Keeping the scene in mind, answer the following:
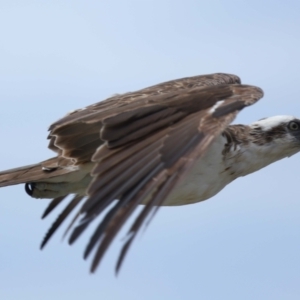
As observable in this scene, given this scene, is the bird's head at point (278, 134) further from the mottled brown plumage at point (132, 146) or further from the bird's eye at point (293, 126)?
the mottled brown plumage at point (132, 146)

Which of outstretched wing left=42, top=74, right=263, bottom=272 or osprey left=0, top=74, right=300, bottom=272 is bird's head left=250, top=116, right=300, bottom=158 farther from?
outstretched wing left=42, top=74, right=263, bottom=272

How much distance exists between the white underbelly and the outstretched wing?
84cm

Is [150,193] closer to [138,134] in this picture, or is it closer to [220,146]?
[138,134]

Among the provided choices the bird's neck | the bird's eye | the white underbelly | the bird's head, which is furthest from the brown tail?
the bird's eye

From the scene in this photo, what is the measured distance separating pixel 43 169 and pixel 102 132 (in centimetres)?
199

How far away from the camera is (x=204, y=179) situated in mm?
13883

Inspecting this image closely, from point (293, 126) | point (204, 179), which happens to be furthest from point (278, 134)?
point (204, 179)

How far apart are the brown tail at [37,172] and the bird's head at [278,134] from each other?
253 cm

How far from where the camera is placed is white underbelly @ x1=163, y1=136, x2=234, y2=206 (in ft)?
45.2

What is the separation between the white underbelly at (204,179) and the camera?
1378 cm

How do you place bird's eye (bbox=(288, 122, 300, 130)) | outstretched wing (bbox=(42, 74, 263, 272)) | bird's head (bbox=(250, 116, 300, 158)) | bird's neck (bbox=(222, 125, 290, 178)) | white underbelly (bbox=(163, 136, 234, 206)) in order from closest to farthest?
outstretched wing (bbox=(42, 74, 263, 272)), white underbelly (bbox=(163, 136, 234, 206)), bird's neck (bbox=(222, 125, 290, 178)), bird's head (bbox=(250, 116, 300, 158)), bird's eye (bbox=(288, 122, 300, 130))

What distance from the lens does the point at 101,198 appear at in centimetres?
1101

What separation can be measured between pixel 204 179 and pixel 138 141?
2.17m

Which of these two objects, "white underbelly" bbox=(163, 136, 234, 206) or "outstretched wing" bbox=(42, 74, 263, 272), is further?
"white underbelly" bbox=(163, 136, 234, 206)
